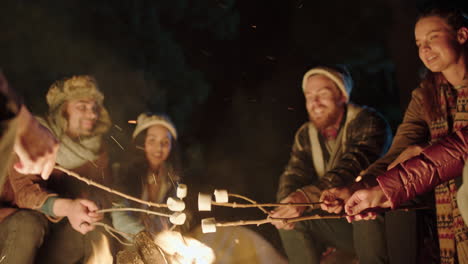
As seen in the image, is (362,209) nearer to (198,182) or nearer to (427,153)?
(427,153)

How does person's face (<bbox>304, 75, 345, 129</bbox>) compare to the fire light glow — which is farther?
person's face (<bbox>304, 75, 345, 129</bbox>)

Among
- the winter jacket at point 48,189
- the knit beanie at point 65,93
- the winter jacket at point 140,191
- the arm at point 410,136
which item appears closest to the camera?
the arm at point 410,136

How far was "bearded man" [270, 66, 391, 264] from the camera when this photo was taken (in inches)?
117

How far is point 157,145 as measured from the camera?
3908mm

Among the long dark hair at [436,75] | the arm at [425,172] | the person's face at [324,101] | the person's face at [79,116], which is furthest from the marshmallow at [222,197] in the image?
the person's face at [79,116]

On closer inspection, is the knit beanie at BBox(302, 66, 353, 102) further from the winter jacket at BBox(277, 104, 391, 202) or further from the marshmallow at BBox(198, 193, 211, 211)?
the marshmallow at BBox(198, 193, 211, 211)

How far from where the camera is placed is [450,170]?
213cm

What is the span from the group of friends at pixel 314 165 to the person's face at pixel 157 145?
0.04ft

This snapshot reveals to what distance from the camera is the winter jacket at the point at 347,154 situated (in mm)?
3176

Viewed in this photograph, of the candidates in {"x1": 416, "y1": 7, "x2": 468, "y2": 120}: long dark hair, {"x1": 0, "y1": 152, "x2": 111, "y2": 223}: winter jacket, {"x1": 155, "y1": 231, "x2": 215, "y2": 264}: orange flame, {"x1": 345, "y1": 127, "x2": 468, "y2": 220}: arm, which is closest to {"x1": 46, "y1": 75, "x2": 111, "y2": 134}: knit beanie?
{"x1": 0, "y1": 152, "x2": 111, "y2": 223}: winter jacket

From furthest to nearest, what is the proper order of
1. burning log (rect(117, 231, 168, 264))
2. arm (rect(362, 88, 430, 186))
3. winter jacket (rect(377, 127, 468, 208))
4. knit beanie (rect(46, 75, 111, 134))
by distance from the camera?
knit beanie (rect(46, 75, 111, 134))
arm (rect(362, 88, 430, 186))
burning log (rect(117, 231, 168, 264))
winter jacket (rect(377, 127, 468, 208))

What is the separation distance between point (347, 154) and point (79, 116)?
2.63 m

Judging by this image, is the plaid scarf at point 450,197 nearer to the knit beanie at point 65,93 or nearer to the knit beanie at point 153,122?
the knit beanie at point 153,122

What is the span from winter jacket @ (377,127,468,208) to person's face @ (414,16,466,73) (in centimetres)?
62
